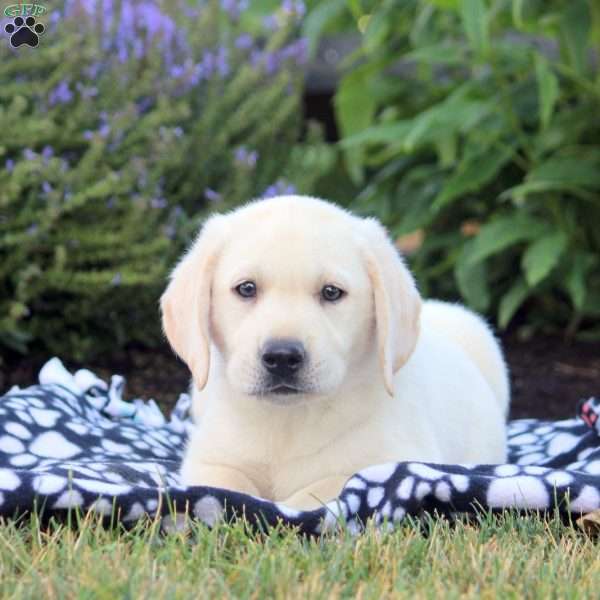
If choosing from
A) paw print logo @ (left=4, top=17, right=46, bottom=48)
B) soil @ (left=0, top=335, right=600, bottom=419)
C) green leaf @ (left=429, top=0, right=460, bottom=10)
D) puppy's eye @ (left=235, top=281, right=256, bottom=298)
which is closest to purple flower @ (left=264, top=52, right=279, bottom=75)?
green leaf @ (left=429, top=0, right=460, bottom=10)

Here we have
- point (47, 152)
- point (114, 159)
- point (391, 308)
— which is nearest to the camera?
point (391, 308)

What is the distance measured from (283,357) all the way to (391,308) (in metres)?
0.39

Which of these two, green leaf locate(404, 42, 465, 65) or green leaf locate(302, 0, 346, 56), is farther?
green leaf locate(302, 0, 346, 56)

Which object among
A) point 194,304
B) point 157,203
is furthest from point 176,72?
point 194,304

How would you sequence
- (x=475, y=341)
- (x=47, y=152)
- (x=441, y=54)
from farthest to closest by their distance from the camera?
(x=441, y=54) < (x=47, y=152) < (x=475, y=341)

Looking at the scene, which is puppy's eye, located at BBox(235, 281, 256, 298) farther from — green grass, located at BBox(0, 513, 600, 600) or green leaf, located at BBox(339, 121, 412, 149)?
green leaf, located at BBox(339, 121, 412, 149)

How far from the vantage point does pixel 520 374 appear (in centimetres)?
557

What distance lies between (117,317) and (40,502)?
251 centimetres

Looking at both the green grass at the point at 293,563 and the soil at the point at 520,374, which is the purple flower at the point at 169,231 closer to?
the soil at the point at 520,374

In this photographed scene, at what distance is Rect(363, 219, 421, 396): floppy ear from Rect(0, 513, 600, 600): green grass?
485 mm

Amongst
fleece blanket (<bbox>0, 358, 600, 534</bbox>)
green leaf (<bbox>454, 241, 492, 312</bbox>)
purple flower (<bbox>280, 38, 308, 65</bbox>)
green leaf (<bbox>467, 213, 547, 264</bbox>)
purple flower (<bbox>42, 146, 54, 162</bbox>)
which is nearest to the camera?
fleece blanket (<bbox>0, 358, 600, 534</bbox>)

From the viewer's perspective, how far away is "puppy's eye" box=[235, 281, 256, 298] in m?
3.03

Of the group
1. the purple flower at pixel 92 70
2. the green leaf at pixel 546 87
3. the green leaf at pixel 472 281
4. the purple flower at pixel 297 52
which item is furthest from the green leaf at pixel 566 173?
the purple flower at pixel 92 70

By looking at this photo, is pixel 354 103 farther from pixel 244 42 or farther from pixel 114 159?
pixel 114 159
